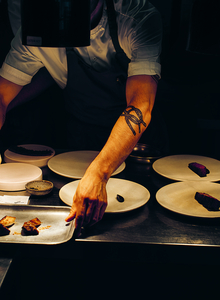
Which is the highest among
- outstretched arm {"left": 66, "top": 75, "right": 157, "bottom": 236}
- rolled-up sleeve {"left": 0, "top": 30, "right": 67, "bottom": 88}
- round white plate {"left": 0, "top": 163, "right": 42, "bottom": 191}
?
rolled-up sleeve {"left": 0, "top": 30, "right": 67, "bottom": 88}

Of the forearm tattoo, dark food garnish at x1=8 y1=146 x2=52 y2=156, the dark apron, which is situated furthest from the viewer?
the dark apron

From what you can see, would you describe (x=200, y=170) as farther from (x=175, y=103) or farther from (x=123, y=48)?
(x=175, y=103)

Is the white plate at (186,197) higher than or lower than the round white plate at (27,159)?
lower

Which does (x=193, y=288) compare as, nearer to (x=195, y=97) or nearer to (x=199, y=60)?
(x=195, y=97)

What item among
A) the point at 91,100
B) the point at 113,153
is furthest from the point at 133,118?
the point at 91,100

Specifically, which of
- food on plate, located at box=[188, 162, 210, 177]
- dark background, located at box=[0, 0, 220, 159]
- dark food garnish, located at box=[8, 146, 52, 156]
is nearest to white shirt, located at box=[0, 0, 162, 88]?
dark food garnish, located at box=[8, 146, 52, 156]

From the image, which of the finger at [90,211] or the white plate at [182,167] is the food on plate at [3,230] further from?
the white plate at [182,167]

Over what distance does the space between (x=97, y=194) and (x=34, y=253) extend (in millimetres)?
343

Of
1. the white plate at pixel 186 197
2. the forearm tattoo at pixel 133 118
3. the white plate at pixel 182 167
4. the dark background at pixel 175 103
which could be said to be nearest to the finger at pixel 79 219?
the white plate at pixel 186 197

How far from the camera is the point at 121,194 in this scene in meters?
1.43

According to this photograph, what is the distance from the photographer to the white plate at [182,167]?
1.68 m

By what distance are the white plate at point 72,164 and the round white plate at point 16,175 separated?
134 mm

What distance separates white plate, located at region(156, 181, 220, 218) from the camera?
1261mm

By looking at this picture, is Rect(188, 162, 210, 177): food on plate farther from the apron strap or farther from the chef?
the apron strap
